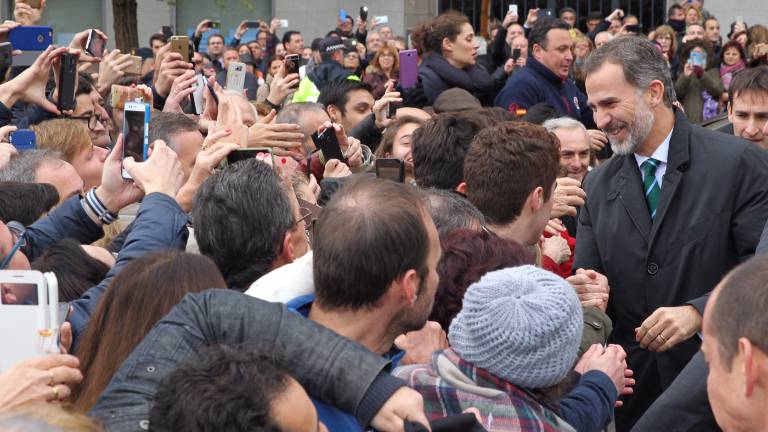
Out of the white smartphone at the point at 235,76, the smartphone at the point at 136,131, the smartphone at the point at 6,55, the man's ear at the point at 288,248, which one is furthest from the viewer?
the white smartphone at the point at 235,76

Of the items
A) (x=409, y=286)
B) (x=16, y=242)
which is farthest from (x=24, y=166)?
(x=409, y=286)

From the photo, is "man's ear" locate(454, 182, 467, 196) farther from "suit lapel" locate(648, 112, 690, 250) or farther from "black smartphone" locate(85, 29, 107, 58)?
"black smartphone" locate(85, 29, 107, 58)

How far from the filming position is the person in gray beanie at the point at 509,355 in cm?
280

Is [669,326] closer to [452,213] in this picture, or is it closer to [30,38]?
[452,213]

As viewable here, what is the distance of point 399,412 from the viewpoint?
2.39m

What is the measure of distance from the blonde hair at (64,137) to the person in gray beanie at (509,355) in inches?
136

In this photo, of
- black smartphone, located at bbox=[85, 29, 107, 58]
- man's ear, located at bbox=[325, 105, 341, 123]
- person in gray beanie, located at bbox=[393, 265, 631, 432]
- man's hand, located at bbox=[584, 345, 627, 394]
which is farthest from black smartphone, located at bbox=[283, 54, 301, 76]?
person in gray beanie, located at bbox=[393, 265, 631, 432]

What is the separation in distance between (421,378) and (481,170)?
1551 millimetres

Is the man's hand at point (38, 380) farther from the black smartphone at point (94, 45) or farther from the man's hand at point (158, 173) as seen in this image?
the black smartphone at point (94, 45)

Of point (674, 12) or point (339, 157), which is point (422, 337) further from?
point (674, 12)

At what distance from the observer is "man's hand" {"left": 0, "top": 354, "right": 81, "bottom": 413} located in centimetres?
242

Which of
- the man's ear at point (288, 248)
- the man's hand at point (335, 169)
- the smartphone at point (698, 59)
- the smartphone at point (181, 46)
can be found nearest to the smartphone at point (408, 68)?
the smartphone at point (181, 46)

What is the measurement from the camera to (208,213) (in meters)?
3.53

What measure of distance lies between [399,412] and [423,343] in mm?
932
